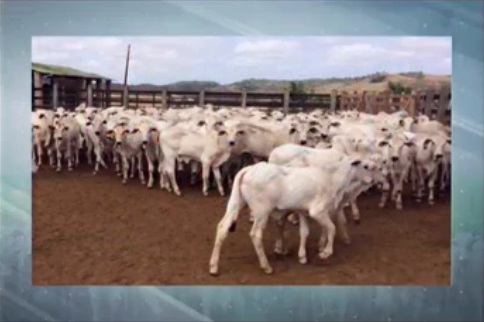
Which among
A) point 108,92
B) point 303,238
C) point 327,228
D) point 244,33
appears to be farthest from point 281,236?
point 108,92

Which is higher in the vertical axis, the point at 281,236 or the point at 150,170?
the point at 150,170

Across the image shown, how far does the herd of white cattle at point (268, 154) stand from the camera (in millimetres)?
4129

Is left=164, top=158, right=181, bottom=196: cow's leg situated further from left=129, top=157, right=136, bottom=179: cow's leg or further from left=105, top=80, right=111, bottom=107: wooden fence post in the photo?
left=105, top=80, right=111, bottom=107: wooden fence post

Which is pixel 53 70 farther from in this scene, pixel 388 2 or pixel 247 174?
pixel 388 2

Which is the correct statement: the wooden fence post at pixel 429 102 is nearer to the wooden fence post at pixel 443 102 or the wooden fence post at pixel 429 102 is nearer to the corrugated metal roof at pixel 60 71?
the wooden fence post at pixel 443 102

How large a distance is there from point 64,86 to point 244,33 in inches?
37.9

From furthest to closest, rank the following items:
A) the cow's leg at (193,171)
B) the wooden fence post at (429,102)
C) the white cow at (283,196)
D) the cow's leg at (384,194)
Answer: the cow's leg at (193,171), the cow's leg at (384,194), the wooden fence post at (429,102), the white cow at (283,196)

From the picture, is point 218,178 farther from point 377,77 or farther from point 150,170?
point 377,77

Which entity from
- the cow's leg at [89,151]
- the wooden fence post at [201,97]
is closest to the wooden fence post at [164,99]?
the wooden fence post at [201,97]

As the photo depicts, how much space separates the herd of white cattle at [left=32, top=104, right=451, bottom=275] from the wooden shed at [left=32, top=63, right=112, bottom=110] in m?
0.08

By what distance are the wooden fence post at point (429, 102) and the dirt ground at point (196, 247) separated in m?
0.45

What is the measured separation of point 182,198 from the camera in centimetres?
434

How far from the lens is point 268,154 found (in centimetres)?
427

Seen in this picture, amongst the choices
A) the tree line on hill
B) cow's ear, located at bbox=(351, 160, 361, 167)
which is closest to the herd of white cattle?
cow's ear, located at bbox=(351, 160, 361, 167)
